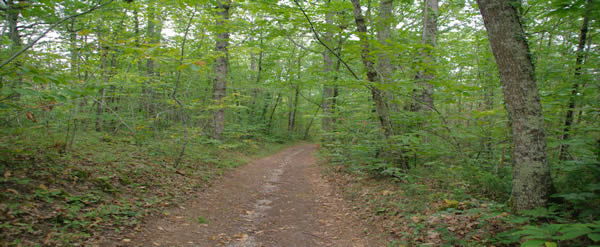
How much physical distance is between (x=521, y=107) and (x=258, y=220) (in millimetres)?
4739

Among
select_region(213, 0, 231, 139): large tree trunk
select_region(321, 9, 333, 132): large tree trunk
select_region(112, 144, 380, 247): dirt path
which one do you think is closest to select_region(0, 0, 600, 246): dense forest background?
select_region(112, 144, 380, 247): dirt path

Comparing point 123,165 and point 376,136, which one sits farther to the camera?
point 376,136

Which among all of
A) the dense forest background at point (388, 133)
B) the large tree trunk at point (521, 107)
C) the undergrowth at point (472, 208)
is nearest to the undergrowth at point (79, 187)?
the dense forest background at point (388, 133)

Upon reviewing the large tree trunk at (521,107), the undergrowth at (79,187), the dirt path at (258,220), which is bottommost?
the dirt path at (258,220)

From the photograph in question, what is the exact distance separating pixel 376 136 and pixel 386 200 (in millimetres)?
2367

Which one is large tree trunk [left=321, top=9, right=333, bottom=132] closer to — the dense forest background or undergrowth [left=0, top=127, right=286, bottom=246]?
the dense forest background

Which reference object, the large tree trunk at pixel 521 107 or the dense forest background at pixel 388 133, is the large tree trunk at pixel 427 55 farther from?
the large tree trunk at pixel 521 107

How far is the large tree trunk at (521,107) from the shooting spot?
130 inches

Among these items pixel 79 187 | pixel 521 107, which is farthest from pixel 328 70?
pixel 79 187

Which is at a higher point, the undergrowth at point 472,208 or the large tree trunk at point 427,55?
the large tree trunk at point 427,55

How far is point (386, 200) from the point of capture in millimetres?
5750

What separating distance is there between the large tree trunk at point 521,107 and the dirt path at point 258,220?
2.33 m

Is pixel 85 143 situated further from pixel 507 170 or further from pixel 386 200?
pixel 507 170

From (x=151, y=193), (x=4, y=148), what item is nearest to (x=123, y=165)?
(x=151, y=193)
